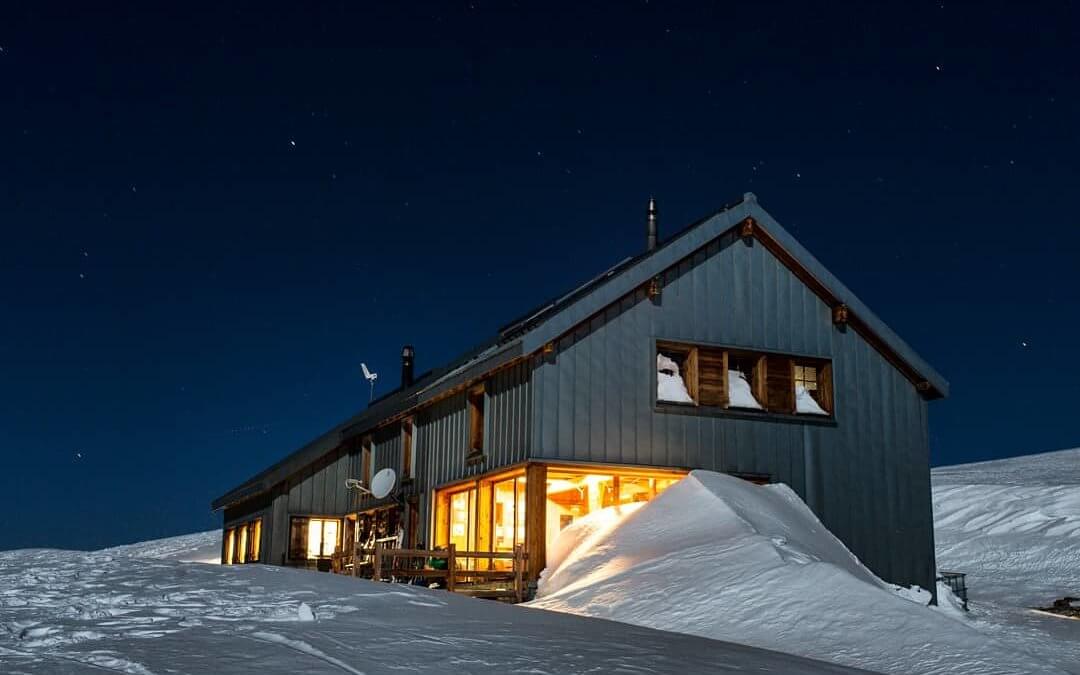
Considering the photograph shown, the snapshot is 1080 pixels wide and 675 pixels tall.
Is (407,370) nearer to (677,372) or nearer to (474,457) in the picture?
(474,457)

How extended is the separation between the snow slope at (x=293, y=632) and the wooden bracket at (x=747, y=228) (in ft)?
38.6

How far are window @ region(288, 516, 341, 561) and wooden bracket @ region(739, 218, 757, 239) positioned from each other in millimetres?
14151

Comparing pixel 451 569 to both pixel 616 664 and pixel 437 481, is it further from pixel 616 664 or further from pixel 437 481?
pixel 616 664

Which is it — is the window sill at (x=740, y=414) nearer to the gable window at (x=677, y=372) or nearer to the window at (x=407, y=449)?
the gable window at (x=677, y=372)

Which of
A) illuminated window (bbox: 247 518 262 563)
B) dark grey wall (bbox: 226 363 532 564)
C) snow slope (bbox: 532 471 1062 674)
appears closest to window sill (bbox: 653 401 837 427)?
snow slope (bbox: 532 471 1062 674)

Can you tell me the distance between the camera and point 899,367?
2381 centimetres

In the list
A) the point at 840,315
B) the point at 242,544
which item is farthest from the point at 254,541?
the point at 840,315

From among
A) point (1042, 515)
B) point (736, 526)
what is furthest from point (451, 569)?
point (1042, 515)

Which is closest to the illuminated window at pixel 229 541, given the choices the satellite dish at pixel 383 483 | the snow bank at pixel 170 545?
the satellite dish at pixel 383 483

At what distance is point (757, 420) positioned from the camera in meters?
22.1

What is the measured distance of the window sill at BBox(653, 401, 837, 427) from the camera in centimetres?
2139

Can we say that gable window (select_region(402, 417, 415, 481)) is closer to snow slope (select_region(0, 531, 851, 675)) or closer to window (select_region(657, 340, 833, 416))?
Answer: window (select_region(657, 340, 833, 416))

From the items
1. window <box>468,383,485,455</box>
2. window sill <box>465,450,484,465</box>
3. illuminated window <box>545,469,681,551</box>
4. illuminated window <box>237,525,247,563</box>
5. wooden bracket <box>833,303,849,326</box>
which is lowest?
illuminated window <box>237,525,247,563</box>

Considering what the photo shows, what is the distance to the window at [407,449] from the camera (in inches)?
1030
